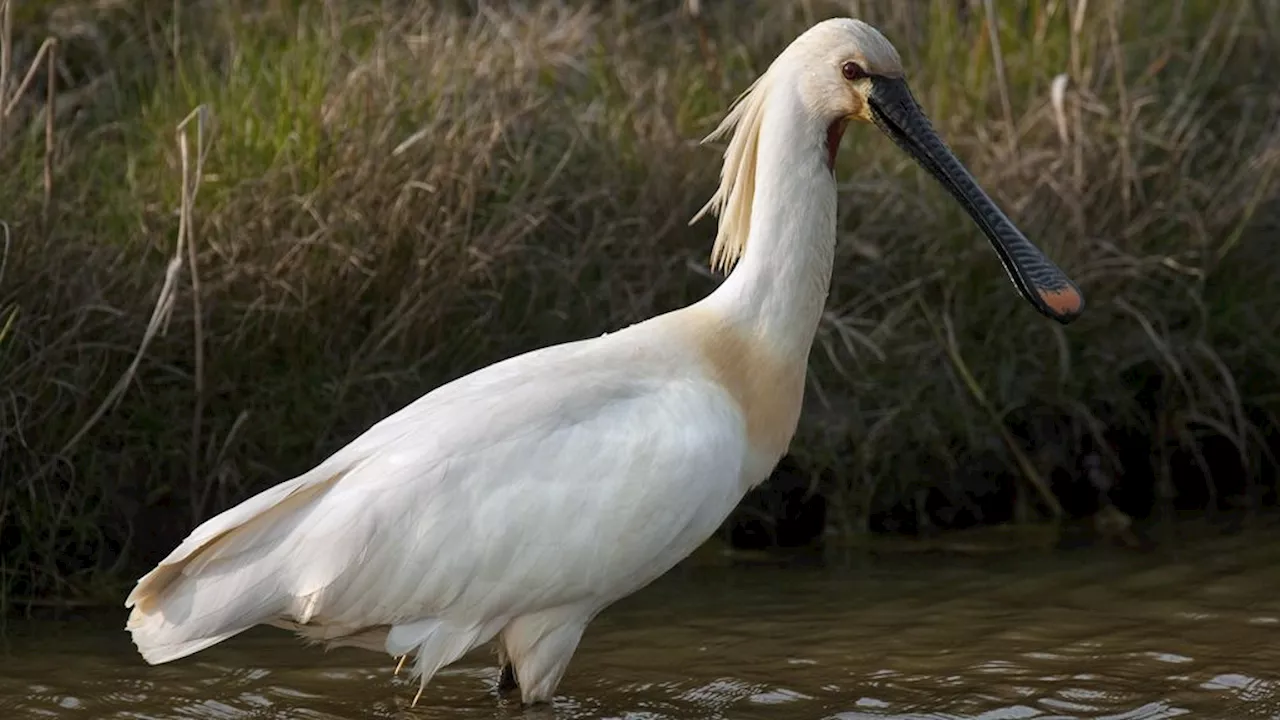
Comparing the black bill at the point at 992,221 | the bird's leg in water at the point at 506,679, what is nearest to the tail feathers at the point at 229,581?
the bird's leg in water at the point at 506,679

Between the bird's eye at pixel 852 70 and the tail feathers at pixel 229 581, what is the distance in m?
1.76

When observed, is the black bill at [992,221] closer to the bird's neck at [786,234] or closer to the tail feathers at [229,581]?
the bird's neck at [786,234]

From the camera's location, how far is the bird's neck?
236 inches

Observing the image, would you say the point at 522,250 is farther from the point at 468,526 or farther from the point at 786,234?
the point at 468,526

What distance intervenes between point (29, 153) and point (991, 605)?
11.6ft

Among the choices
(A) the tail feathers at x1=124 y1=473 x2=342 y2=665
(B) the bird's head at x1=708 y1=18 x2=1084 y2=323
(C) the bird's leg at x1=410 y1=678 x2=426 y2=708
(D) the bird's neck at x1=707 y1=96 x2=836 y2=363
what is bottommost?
(C) the bird's leg at x1=410 y1=678 x2=426 y2=708

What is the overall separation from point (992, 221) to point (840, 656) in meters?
1.36

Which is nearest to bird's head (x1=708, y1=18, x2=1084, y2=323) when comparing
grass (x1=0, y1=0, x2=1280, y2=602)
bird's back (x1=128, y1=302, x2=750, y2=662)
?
bird's back (x1=128, y1=302, x2=750, y2=662)

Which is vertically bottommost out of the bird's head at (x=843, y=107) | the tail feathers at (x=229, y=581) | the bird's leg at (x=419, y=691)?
the bird's leg at (x=419, y=691)

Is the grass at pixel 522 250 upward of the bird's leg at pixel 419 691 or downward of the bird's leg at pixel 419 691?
upward

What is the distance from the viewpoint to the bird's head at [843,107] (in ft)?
19.7

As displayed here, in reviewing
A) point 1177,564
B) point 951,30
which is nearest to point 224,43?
point 951,30

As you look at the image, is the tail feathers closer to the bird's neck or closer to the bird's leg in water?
the bird's leg in water

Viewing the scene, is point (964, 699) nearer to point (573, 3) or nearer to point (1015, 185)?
point (1015, 185)
